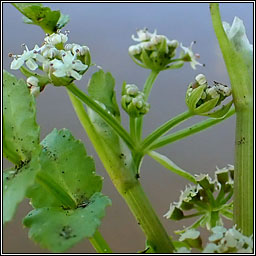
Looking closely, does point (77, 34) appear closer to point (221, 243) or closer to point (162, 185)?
point (162, 185)

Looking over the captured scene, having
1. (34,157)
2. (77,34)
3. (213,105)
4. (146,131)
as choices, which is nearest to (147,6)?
(77,34)

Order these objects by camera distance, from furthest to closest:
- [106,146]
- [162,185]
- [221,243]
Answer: [162,185] → [106,146] → [221,243]

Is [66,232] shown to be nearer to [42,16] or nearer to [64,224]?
[64,224]

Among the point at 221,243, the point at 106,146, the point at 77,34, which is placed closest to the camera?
the point at 221,243

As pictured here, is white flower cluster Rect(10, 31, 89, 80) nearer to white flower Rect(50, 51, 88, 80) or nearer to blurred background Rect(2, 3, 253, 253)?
white flower Rect(50, 51, 88, 80)

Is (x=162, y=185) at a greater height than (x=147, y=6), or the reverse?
(x=147, y=6)

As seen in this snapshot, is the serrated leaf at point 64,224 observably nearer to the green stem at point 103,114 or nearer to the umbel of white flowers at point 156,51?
the green stem at point 103,114

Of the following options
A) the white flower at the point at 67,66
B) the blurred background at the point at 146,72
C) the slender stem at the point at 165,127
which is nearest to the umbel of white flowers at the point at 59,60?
the white flower at the point at 67,66
